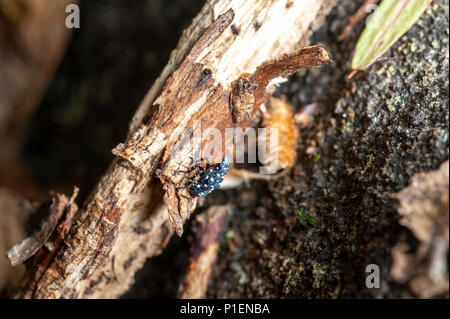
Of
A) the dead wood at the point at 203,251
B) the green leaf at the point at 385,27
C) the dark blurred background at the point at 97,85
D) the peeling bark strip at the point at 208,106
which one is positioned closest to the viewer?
the peeling bark strip at the point at 208,106

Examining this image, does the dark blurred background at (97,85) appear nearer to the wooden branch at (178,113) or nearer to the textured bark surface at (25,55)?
the textured bark surface at (25,55)

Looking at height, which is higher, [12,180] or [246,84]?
[12,180]

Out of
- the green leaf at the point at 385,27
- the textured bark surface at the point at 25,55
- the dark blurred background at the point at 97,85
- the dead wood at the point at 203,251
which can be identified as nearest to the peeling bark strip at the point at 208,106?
the green leaf at the point at 385,27

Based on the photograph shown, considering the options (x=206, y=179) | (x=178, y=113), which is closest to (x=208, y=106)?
(x=178, y=113)
